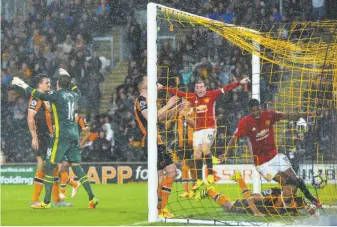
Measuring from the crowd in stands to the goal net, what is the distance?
5cm

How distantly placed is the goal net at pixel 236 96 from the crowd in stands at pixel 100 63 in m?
0.05

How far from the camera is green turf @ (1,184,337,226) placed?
33.5 ft

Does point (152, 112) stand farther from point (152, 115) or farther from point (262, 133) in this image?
point (262, 133)

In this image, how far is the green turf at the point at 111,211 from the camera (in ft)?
33.5

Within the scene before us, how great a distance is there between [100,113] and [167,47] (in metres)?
2.27

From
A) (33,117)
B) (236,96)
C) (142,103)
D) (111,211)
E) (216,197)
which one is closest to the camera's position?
(216,197)

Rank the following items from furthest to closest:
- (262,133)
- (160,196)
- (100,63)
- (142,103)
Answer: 1. (100,63)
2. (142,103)
3. (262,133)
4. (160,196)

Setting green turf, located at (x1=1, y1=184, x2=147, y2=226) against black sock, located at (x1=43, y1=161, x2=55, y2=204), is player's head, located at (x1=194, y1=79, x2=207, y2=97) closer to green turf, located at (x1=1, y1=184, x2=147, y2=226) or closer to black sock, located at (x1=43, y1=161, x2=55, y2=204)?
green turf, located at (x1=1, y1=184, x2=147, y2=226)

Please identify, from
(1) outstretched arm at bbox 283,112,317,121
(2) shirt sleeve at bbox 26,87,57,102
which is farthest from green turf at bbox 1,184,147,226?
(1) outstretched arm at bbox 283,112,317,121

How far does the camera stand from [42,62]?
21688 millimetres

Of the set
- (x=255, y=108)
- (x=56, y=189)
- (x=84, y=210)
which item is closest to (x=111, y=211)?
(x=84, y=210)

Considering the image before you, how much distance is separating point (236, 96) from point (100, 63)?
4.16m

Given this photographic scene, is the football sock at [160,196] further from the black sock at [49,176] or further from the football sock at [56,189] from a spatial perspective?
the football sock at [56,189]

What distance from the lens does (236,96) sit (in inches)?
725
